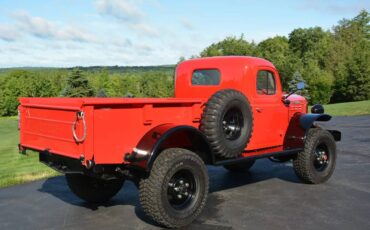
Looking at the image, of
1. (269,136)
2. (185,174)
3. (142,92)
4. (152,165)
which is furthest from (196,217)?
(142,92)

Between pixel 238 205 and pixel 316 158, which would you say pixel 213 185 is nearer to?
pixel 238 205

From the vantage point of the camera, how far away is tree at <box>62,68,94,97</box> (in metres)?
38.2

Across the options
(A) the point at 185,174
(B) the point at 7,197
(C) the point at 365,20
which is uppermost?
(C) the point at 365,20

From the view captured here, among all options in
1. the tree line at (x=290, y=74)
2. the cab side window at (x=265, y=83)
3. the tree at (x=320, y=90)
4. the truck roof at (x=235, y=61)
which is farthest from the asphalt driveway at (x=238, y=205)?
the tree at (x=320, y=90)

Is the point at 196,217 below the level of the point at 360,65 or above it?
below

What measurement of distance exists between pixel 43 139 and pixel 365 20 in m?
80.9

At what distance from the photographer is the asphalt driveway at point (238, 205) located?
5.22 meters

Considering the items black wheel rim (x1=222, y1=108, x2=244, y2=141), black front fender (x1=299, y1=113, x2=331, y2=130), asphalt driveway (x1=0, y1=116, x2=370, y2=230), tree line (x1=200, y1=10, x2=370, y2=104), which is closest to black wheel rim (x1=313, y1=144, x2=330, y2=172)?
asphalt driveway (x1=0, y1=116, x2=370, y2=230)

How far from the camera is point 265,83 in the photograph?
6926 mm

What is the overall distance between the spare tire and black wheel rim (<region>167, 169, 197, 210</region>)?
54cm

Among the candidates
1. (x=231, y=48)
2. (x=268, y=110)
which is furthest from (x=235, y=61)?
(x=231, y=48)

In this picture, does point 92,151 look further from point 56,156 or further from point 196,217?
point 196,217

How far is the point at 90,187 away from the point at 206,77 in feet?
8.45

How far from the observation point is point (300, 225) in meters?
5.04
